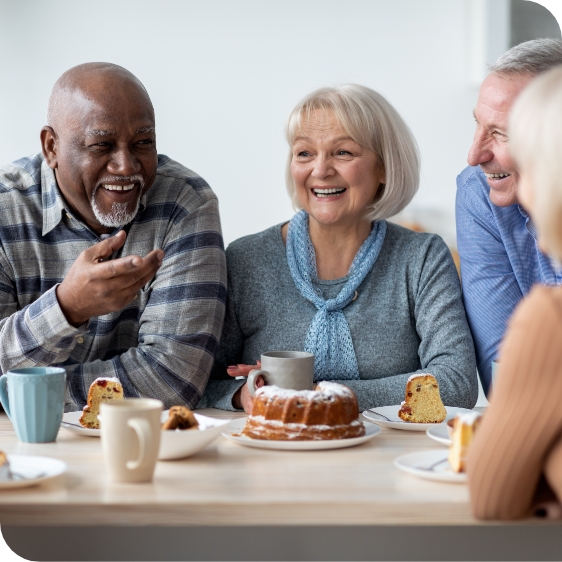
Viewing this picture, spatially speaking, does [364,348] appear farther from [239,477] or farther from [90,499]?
[90,499]

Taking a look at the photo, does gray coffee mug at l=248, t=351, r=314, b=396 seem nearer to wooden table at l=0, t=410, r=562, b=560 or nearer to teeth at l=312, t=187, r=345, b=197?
wooden table at l=0, t=410, r=562, b=560

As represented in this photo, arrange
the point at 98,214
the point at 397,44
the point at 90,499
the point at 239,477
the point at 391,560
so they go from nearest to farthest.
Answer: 1. the point at 90,499
2. the point at 239,477
3. the point at 391,560
4. the point at 98,214
5. the point at 397,44

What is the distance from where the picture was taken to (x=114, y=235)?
1794mm

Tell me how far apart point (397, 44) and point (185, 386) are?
2.90 m

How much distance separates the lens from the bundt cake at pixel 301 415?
4.22 feet

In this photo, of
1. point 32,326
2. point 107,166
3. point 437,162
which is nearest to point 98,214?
point 107,166

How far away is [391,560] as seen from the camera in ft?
5.22

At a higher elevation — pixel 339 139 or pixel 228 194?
pixel 339 139

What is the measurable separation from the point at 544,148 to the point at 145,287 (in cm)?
117

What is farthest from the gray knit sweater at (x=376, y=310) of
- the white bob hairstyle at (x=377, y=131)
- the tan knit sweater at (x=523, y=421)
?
the tan knit sweater at (x=523, y=421)

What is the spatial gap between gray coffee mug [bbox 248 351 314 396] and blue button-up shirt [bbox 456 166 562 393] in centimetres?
64

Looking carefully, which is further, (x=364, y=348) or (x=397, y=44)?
(x=397, y=44)

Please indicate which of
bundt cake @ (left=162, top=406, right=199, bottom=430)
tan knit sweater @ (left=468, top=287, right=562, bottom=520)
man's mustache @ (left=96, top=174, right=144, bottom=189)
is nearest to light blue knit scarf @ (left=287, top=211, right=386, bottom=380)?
man's mustache @ (left=96, top=174, right=144, bottom=189)

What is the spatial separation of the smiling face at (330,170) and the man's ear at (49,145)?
0.58 metres
